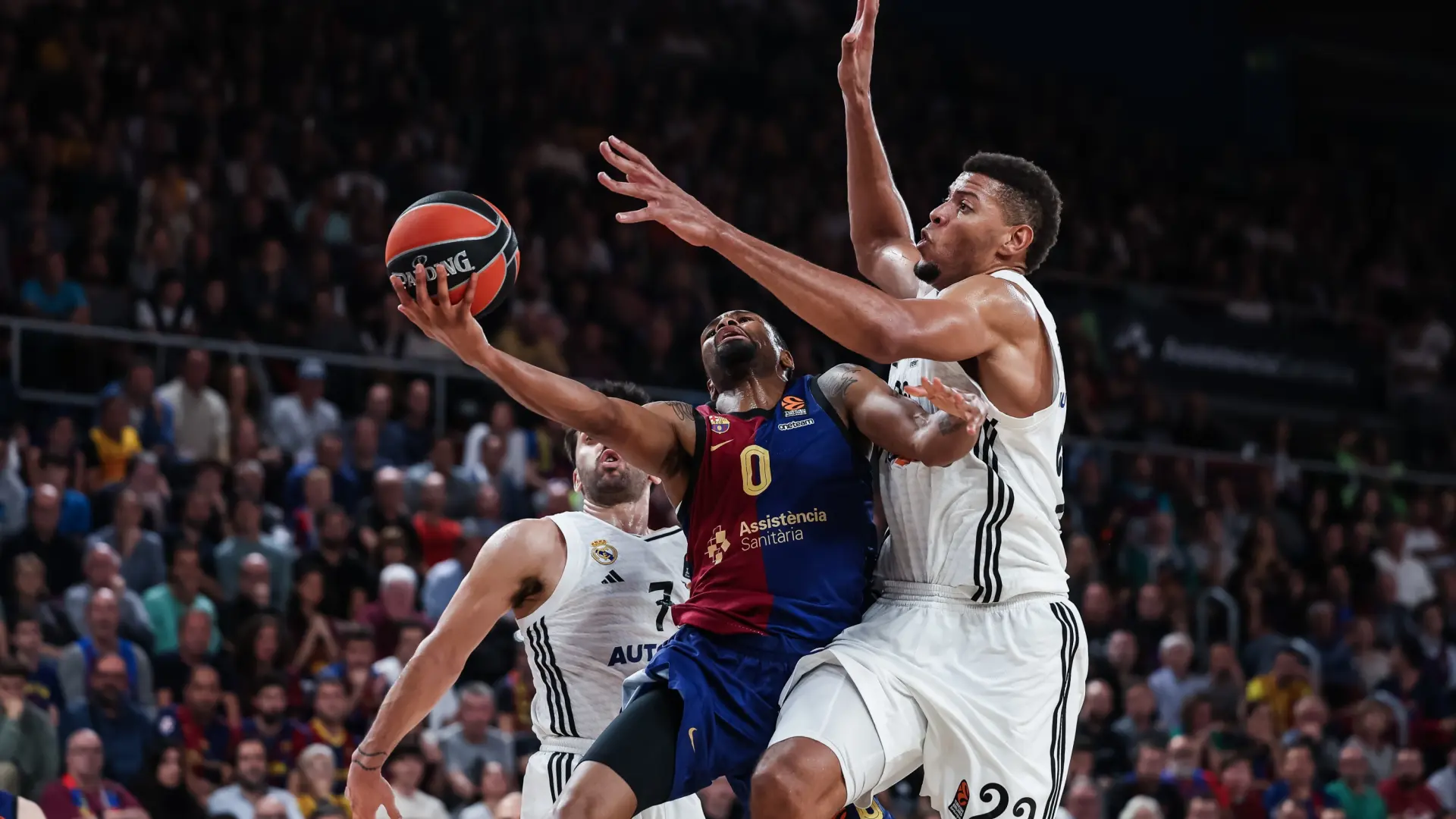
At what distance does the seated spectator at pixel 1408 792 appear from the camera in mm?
13195

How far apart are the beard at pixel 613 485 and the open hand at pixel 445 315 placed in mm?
1519

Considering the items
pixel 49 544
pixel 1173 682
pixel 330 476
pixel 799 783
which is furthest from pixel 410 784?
pixel 1173 682

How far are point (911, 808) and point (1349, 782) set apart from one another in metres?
3.57

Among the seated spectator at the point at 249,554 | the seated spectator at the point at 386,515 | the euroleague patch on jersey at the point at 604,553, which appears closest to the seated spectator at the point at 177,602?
the seated spectator at the point at 249,554

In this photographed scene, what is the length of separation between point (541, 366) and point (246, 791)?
520 centimetres

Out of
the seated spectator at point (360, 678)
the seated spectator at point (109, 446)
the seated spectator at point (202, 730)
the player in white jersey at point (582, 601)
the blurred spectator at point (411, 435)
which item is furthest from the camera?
the blurred spectator at point (411, 435)

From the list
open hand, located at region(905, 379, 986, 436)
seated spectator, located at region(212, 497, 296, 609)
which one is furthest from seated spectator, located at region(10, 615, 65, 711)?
open hand, located at region(905, 379, 986, 436)

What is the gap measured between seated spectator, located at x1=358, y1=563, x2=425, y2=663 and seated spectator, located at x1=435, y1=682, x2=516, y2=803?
68 cm

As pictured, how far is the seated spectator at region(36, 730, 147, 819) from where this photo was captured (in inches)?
360

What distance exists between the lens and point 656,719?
510 centimetres

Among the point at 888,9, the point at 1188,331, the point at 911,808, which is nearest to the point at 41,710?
the point at 911,808

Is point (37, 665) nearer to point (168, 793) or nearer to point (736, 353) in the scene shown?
point (168, 793)

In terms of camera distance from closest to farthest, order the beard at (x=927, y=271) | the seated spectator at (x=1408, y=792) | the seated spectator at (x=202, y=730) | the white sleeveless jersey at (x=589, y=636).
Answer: the beard at (x=927, y=271) → the white sleeveless jersey at (x=589, y=636) → the seated spectator at (x=202, y=730) → the seated spectator at (x=1408, y=792)

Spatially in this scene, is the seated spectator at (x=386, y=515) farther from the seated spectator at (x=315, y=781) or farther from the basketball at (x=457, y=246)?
the basketball at (x=457, y=246)
